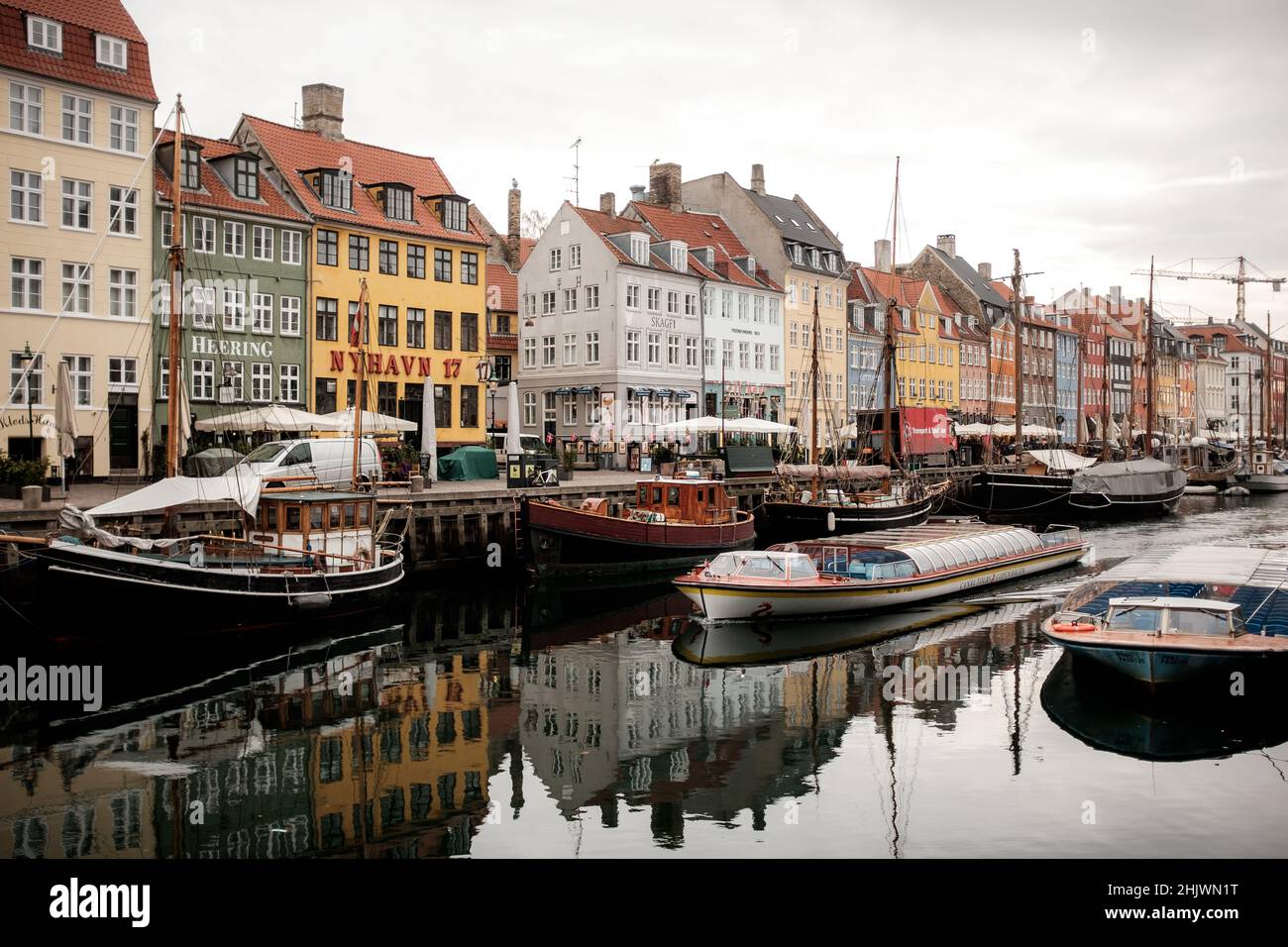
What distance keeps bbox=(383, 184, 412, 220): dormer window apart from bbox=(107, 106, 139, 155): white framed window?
11.7 metres

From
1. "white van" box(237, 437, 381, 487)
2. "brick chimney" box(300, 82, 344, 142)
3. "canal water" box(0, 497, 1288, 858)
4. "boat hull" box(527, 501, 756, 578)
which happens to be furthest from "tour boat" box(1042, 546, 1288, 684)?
"brick chimney" box(300, 82, 344, 142)

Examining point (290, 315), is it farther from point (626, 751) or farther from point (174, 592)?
point (626, 751)

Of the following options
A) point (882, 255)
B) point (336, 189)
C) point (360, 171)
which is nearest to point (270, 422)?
point (336, 189)

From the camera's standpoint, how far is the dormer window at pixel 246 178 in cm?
4400

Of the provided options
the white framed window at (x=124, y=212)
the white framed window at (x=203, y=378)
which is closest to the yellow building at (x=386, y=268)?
the white framed window at (x=203, y=378)

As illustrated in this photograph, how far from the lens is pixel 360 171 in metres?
50.1

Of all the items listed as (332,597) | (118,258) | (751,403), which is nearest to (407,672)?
(332,597)

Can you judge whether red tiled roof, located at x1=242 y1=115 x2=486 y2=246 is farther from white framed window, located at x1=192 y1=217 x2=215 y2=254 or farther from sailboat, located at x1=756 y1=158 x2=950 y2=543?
sailboat, located at x1=756 y1=158 x2=950 y2=543

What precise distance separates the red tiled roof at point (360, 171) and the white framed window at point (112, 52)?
773cm

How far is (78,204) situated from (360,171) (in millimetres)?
14057

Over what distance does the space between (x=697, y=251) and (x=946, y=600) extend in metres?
40.1

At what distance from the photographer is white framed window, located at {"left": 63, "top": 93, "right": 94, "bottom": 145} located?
38.0m

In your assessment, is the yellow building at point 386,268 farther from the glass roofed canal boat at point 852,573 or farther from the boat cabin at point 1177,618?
the boat cabin at point 1177,618

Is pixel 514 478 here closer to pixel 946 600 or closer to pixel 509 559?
pixel 509 559
